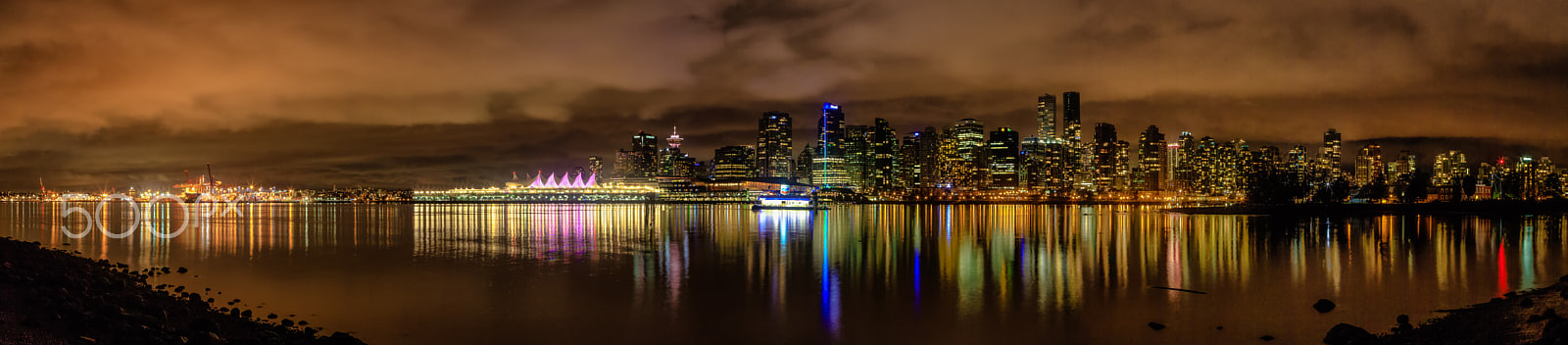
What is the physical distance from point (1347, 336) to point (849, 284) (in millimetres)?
11804

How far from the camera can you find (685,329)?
16.8 meters

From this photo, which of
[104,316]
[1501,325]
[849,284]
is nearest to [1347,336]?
[1501,325]

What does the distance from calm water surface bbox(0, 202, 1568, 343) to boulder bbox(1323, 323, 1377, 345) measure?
0.64m

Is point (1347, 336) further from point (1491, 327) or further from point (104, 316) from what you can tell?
point (104, 316)

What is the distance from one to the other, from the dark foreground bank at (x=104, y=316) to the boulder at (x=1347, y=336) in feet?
56.1

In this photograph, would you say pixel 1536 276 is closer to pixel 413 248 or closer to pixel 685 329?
pixel 685 329

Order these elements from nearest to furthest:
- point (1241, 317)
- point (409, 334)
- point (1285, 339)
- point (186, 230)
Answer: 1. point (1285, 339)
2. point (409, 334)
3. point (1241, 317)
4. point (186, 230)

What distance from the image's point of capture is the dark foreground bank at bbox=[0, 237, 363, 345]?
1198cm

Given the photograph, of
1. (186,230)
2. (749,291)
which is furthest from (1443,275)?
(186,230)

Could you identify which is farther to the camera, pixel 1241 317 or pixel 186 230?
pixel 186 230

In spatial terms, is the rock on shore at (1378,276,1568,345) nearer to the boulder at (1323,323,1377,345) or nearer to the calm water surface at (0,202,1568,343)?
the boulder at (1323,323,1377,345)

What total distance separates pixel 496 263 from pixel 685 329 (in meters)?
15.3

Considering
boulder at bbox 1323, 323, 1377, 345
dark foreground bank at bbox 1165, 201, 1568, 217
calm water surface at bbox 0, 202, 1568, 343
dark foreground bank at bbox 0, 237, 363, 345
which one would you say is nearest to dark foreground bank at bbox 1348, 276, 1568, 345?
boulder at bbox 1323, 323, 1377, 345

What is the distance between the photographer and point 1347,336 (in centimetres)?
1466
